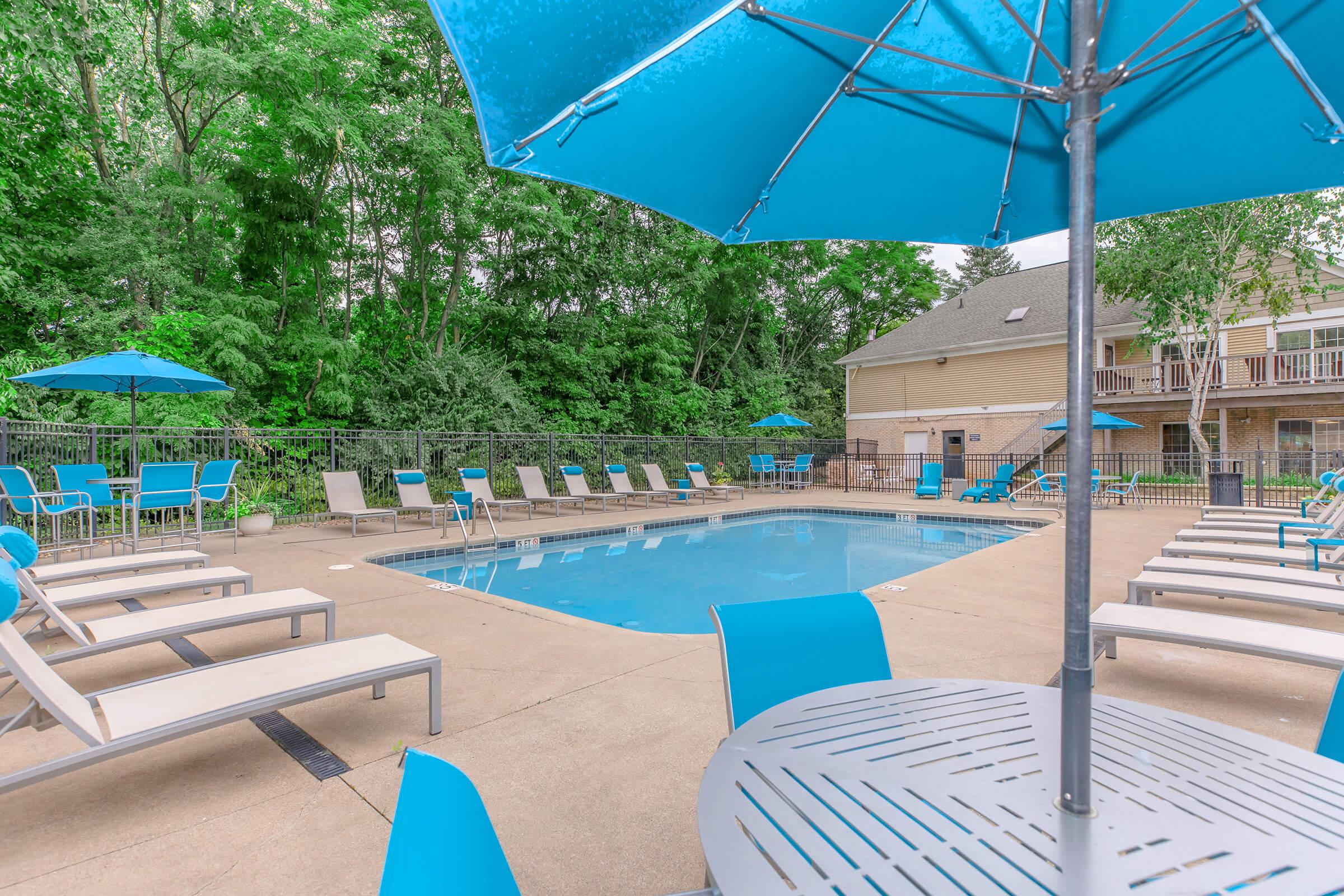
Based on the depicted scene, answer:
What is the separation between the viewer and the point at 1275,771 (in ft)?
4.26

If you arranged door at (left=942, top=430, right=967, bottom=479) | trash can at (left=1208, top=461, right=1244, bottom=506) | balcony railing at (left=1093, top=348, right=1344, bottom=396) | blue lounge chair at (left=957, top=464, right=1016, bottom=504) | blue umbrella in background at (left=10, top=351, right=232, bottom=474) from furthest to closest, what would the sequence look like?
door at (left=942, top=430, right=967, bottom=479)
balcony railing at (left=1093, top=348, right=1344, bottom=396)
blue lounge chair at (left=957, top=464, right=1016, bottom=504)
trash can at (left=1208, top=461, right=1244, bottom=506)
blue umbrella in background at (left=10, top=351, right=232, bottom=474)

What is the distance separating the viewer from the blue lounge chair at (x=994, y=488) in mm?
15312

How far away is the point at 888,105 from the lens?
223cm

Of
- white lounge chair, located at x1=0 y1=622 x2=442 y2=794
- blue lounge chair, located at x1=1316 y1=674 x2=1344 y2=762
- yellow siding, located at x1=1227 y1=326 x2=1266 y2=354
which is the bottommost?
white lounge chair, located at x1=0 y1=622 x2=442 y2=794

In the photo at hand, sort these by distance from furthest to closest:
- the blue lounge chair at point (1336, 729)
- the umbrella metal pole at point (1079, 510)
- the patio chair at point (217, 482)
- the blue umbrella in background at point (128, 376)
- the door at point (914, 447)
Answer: the door at point (914, 447)
the patio chair at point (217, 482)
the blue umbrella in background at point (128, 376)
the blue lounge chair at point (1336, 729)
the umbrella metal pole at point (1079, 510)

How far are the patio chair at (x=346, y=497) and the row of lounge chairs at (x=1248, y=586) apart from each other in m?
8.97

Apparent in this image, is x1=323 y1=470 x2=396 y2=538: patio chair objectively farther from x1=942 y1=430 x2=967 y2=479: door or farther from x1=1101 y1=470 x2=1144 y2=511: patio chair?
x1=942 y1=430 x2=967 y2=479: door

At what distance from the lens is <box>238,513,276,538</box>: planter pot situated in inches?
382

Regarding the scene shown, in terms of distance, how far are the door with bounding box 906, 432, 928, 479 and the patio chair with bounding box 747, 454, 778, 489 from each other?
5.69 meters

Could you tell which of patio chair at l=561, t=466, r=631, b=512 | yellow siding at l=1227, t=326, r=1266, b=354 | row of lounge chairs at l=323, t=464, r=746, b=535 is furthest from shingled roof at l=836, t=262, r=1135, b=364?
patio chair at l=561, t=466, r=631, b=512

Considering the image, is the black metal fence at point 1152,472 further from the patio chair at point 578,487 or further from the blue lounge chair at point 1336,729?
the blue lounge chair at point 1336,729

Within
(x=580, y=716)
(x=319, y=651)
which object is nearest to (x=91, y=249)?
(x=319, y=651)

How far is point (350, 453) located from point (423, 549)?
5.83 meters

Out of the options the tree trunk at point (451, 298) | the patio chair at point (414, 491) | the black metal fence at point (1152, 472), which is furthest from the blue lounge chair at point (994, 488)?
the tree trunk at point (451, 298)
